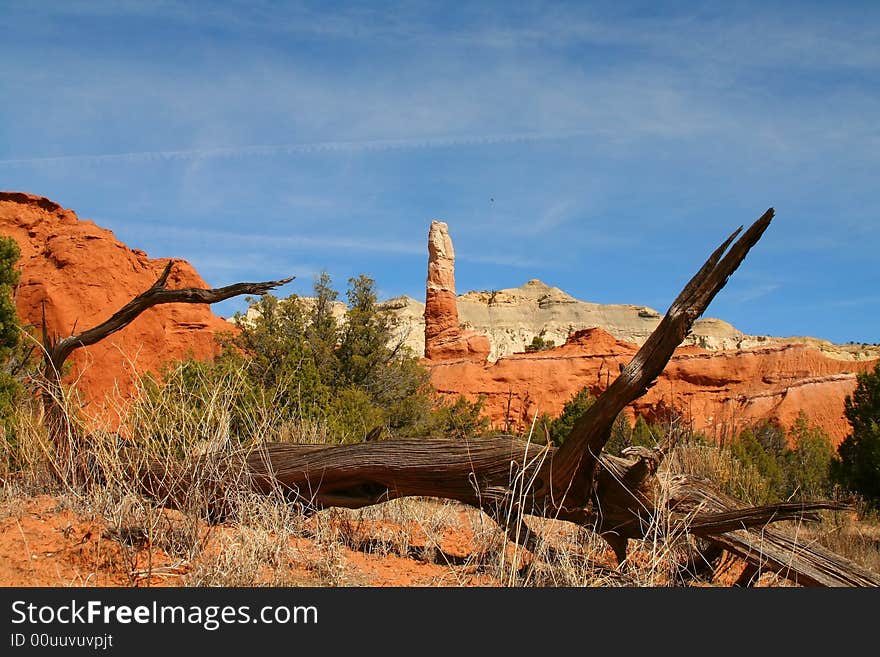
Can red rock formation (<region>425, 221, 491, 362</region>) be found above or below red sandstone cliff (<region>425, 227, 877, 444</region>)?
above

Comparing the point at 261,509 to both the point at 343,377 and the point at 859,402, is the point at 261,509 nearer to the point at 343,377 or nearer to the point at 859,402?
the point at 343,377

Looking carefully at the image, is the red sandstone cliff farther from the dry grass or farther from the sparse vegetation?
the dry grass

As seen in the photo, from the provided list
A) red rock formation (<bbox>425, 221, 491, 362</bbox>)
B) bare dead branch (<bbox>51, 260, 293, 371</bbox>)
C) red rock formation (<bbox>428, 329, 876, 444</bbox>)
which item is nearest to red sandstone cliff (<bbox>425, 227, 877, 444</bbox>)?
red rock formation (<bbox>428, 329, 876, 444</bbox>)

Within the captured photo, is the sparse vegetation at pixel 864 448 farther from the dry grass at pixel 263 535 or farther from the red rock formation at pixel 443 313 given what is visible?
the red rock formation at pixel 443 313

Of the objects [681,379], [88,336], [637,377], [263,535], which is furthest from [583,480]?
[681,379]

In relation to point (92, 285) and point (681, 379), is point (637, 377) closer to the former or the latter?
Answer: point (92, 285)

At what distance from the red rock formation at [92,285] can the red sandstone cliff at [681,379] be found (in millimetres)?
12856

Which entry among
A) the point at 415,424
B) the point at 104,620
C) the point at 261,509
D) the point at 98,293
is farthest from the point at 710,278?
the point at 98,293

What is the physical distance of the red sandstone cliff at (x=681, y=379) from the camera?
105 ft

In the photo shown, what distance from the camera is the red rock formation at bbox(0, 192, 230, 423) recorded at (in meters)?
21.3

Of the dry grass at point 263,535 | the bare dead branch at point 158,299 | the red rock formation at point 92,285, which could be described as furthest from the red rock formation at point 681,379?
the dry grass at point 263,535

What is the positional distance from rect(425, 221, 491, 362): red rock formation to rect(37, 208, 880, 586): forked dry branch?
1491 inches

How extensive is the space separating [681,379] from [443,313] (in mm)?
16976

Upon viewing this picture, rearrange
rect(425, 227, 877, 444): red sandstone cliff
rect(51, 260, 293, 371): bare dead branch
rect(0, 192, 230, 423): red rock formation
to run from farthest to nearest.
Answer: rect(425, 227, 877, 444): red sandstone cliff < rect(0, 192, 230, 423): red rock formation < rect(51, 260, 293, 371): bare dead branch
